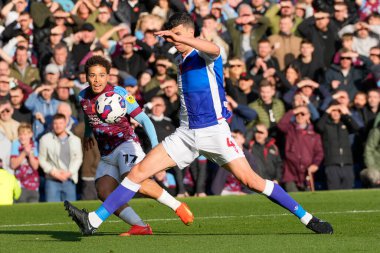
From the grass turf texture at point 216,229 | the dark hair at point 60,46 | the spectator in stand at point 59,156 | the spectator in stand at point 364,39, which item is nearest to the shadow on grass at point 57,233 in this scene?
the grass turf texture at point 216,229

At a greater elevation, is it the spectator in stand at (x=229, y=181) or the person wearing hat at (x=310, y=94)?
the person wearing hat at (x=310, y=94)

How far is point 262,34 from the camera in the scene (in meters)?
24.5

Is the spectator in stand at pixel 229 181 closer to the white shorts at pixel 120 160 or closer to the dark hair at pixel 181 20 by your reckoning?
the white shorts at pixel 120 160

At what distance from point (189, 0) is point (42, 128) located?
631cm

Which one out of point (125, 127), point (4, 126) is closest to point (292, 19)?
point (4, 126)

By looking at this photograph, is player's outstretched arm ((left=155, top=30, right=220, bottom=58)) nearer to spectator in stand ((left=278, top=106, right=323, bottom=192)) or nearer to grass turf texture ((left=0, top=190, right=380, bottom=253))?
grass turf texture ((left=0, top=190, right=380, bottom=253))

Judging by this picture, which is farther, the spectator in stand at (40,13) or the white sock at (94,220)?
the spectator in stand at (40,13)

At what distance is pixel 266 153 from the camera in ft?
71.5

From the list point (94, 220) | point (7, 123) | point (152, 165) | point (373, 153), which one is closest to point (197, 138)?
point (152, 165)

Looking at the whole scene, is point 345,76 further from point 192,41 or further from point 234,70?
point 192,41

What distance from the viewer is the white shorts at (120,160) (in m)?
12.8

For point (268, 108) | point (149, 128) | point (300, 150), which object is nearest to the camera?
point (149, 128)

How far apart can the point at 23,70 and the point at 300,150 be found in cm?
583

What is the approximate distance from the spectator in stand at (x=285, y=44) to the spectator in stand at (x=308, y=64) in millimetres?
395
